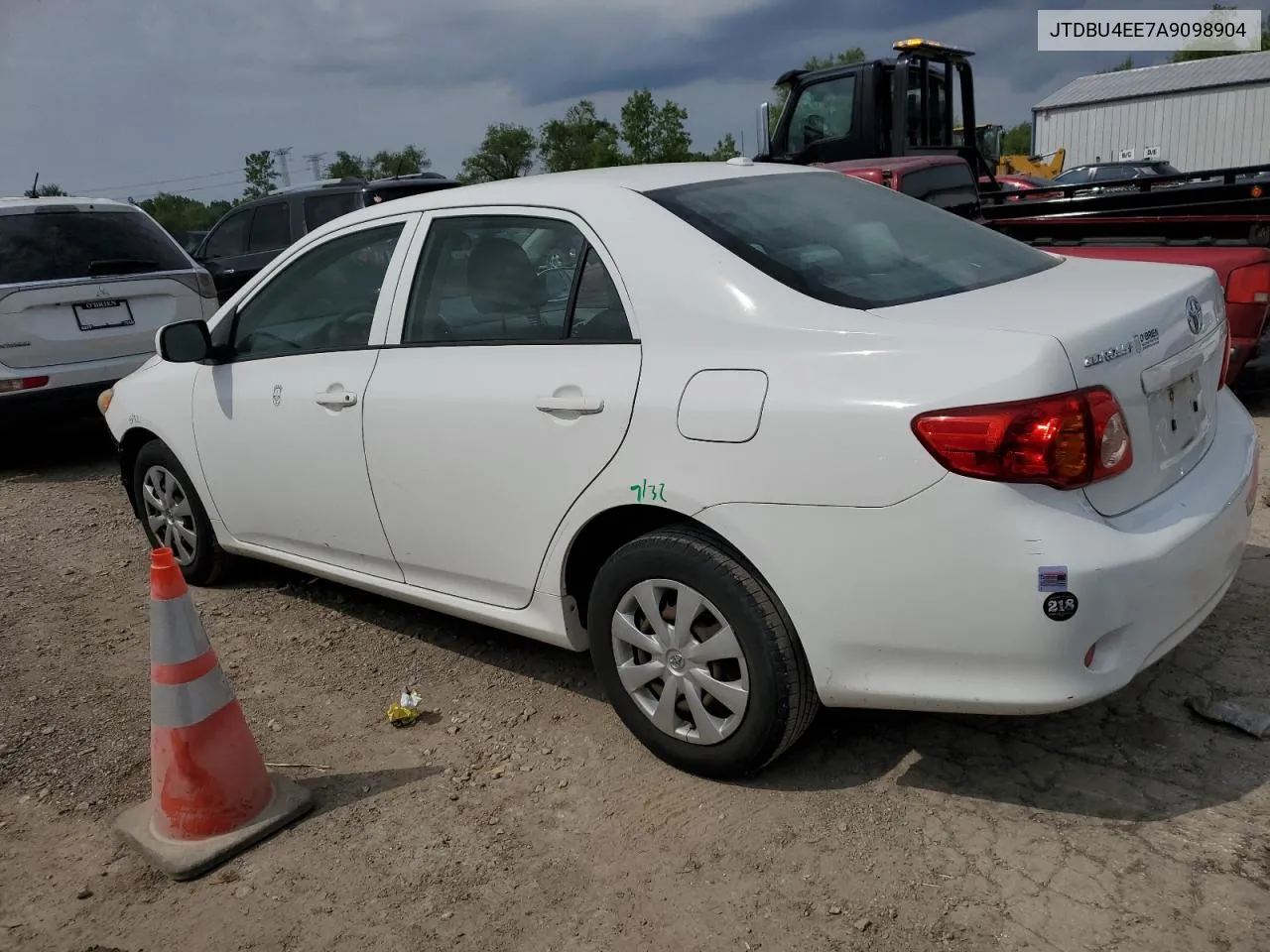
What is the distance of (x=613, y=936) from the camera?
8.46 feet

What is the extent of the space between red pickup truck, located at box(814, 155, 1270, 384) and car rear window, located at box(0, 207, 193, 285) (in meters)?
4.88

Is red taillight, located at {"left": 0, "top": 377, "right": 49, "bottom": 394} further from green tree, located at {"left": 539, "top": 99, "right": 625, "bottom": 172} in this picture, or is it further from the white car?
green tree, located at {"left": 539, "top": 99, "right": 625, "bottom": 172}

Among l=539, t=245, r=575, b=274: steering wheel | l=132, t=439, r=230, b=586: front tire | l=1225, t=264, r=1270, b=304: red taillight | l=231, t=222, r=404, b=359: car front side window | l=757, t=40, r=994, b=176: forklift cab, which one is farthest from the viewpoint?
l=757, t=40, r=994, b=176: forklift cab

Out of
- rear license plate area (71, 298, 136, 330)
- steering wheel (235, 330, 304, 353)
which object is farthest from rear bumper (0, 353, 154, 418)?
steering wheel (235, 330, 304, 353)

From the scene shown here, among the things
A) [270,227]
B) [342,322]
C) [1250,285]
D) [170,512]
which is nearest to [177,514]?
[170,512]

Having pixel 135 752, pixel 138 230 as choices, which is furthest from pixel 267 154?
pixel 135 752

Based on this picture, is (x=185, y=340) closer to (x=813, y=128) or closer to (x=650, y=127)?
(x=813, y=128)

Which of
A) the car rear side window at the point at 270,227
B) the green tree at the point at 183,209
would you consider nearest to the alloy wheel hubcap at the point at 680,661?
the car rear side window at the point at 270,227

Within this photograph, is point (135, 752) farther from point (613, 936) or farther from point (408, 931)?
point (613, 936)

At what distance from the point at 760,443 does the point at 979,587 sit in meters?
0.61

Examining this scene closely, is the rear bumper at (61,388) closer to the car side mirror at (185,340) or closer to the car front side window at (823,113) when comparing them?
the car side mirror at (185,340)

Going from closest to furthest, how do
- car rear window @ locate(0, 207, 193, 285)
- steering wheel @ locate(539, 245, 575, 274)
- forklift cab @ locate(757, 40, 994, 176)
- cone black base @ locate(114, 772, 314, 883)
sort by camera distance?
cone black base @ locate(114, 772, 314, 883)
steering wheel @ locate(539, 245, 575, 274)
car rear window @ locate(0, 207, 193, 285)
forklift cab @ locate(757, 40, 994, 176)

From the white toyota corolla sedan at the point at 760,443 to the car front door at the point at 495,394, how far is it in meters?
0.01

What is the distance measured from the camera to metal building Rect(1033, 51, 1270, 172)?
1791 inches
